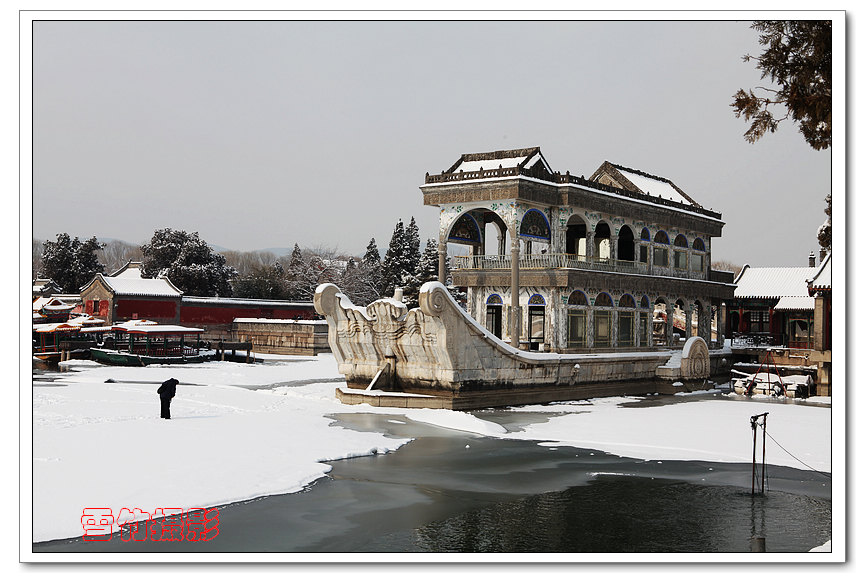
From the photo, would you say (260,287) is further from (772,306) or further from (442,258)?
(442,258)

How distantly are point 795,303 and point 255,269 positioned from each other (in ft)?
135

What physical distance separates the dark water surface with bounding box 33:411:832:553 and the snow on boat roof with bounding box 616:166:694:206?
19.5 metres

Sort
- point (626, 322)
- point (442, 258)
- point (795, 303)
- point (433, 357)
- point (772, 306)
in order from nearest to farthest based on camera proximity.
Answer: point (433, 357) < point (442, 258) < point (626, 322) < point (795, 303) < point (772, 306)

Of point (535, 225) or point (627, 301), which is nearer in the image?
point (535, 225)

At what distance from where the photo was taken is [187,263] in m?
60.6

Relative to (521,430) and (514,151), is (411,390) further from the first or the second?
(514,151)

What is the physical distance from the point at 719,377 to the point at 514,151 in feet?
45.6

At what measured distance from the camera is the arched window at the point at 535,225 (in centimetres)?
2722

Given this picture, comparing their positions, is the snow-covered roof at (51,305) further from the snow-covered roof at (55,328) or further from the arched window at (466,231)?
the arched window at (466,231)

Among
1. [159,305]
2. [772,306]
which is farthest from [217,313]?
[772,306]

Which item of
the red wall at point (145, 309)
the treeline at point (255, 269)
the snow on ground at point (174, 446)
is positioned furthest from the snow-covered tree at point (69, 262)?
the snow on ground at point (174, 446)

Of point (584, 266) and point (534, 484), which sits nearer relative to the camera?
point (534, 484)
